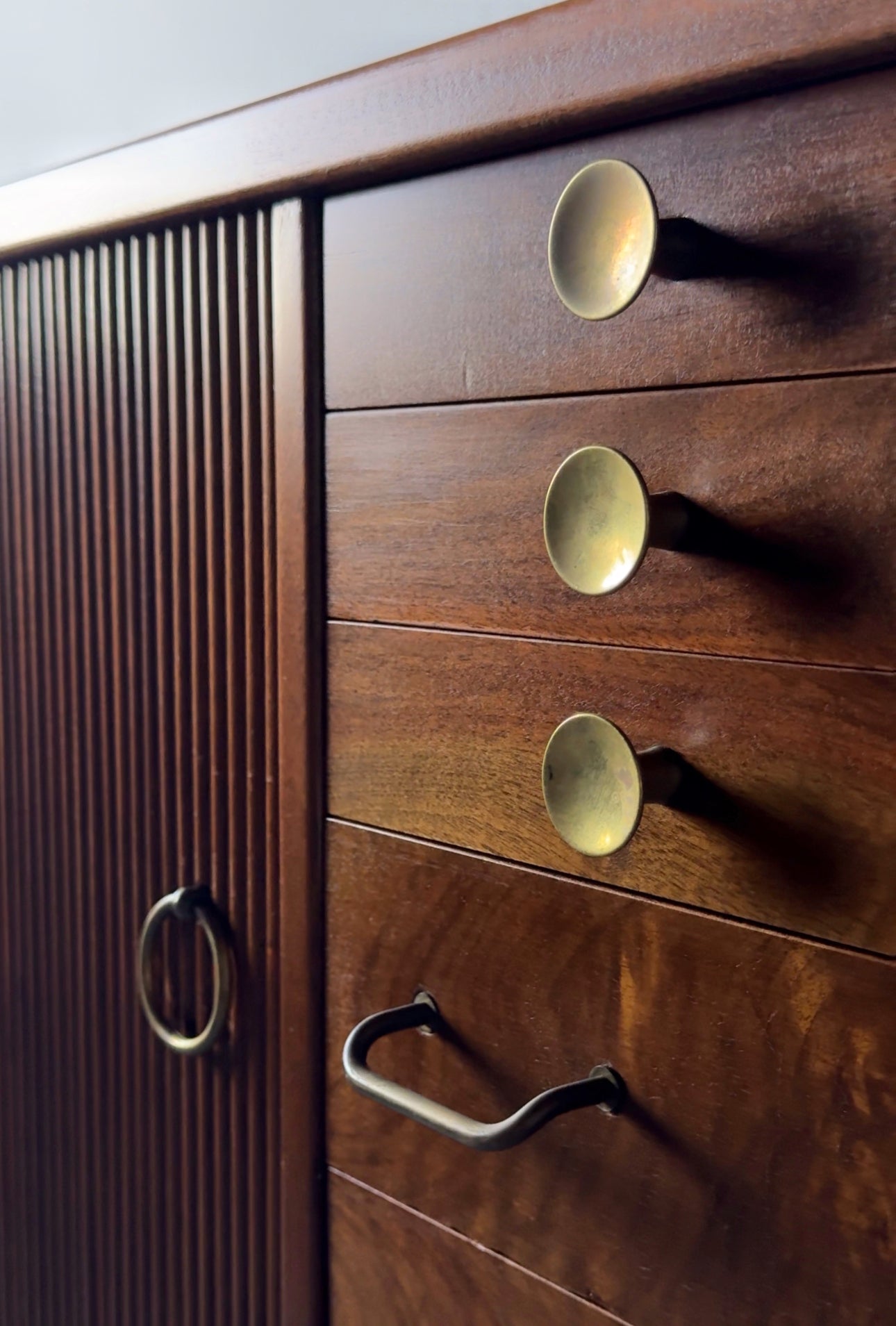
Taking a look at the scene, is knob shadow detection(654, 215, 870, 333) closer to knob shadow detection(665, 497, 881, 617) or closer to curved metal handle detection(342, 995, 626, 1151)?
knob shadow detection(665, 497, 881, 617)

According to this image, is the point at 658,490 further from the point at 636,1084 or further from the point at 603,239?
the point at 636,1084

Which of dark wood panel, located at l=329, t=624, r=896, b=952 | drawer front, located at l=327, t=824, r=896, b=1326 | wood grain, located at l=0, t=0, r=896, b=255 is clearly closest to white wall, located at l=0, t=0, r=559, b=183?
wood grain, located at l=0, t=0, r=896, b=255

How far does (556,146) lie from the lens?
1.50ft

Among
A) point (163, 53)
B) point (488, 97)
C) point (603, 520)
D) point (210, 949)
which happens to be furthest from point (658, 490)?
point (163, 53)

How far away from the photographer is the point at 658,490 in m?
0.43

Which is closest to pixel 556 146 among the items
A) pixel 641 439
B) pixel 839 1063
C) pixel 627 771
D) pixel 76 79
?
pixel 641 439

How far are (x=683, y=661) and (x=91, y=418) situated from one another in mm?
405

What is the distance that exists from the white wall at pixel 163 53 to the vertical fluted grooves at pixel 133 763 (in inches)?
5.1

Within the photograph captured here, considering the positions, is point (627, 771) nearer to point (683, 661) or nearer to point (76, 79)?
point (683, 661)

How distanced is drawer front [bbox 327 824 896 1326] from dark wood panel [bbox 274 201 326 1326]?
0.02 meters

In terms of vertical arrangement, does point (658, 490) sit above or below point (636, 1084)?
above

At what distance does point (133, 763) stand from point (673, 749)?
355mm

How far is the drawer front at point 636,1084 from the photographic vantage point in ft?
1.32

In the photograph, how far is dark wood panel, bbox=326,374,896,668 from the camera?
386 mm
